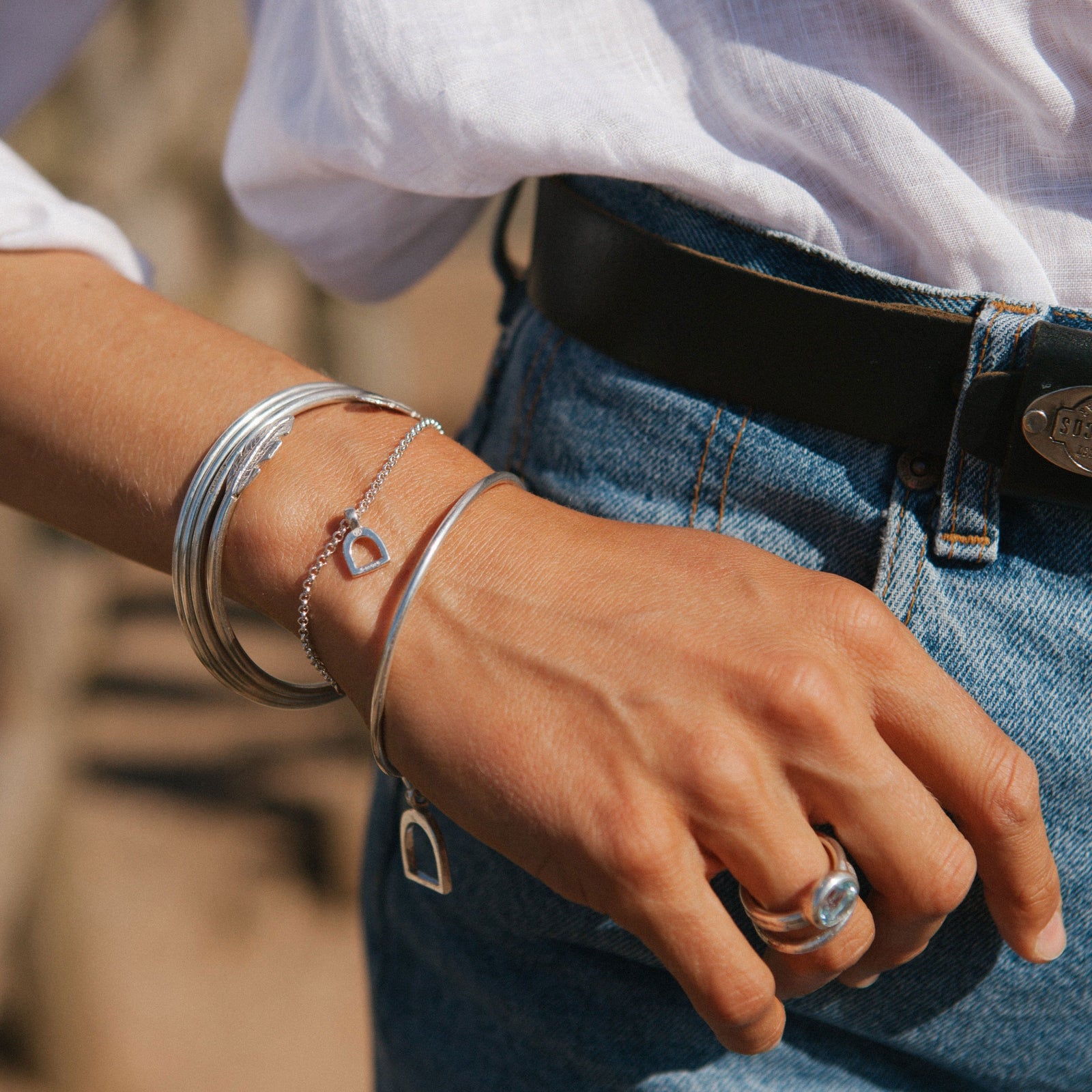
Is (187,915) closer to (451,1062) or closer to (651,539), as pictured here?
(451,1062)

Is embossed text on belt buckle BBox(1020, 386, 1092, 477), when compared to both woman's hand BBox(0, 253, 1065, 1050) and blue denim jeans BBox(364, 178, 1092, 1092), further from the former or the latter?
woman's hand BBox(0, 253, 1065, 1050)

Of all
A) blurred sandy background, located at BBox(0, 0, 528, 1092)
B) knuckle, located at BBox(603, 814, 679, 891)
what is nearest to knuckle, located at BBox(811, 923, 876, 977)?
knuckle, located at BBox(603, 814, 679, 891)

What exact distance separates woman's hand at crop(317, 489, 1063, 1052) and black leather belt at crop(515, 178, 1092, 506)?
112 mm

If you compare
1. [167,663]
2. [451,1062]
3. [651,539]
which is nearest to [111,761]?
[167,663]

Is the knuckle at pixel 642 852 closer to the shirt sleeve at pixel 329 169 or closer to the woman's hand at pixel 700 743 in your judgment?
the woman's hand at pixel 700 743

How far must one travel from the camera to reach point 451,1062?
783mm

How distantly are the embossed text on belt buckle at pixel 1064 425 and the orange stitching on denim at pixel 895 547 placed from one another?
77mm

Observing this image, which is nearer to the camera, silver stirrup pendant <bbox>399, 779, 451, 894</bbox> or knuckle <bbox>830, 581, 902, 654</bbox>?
knuckle <bbox>830, 581, 902, 654</bbox>

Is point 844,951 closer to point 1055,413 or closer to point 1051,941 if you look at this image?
point 1051,941

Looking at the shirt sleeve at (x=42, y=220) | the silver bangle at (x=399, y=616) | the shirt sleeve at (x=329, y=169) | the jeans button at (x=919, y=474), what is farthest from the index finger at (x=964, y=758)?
the shirt sleeve at (x=42, y=220)

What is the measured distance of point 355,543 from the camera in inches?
22.1

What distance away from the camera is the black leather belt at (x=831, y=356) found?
538 mm

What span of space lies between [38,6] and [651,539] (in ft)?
2.32

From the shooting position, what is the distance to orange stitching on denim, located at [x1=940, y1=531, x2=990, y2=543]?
0.58 meters
